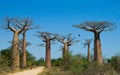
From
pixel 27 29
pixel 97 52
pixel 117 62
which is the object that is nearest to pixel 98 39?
pixel 97 52

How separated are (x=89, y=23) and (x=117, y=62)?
5175mm

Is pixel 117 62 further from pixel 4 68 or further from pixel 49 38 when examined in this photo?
pixel 49 38

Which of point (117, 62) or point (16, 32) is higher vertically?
point (16, 32)

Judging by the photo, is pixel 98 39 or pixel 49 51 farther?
pixel 49 51

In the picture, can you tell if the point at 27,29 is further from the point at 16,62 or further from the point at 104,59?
the point at 104,59

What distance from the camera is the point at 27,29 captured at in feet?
90.4

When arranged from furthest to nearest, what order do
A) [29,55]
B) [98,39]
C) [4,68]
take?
[29,55] → [98,39] → [4,68]

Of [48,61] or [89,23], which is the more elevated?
[89,23]

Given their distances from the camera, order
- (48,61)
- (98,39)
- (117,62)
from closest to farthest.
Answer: (117,62) < (98,39) < (48,61)

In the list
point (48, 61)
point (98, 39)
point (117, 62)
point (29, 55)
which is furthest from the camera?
point (29, 55)

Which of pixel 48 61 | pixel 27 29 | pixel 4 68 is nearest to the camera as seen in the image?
pixel 4 68

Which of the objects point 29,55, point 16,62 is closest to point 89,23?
point 16,62

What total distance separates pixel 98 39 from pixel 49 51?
328 inches

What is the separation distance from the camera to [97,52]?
2892 cm
